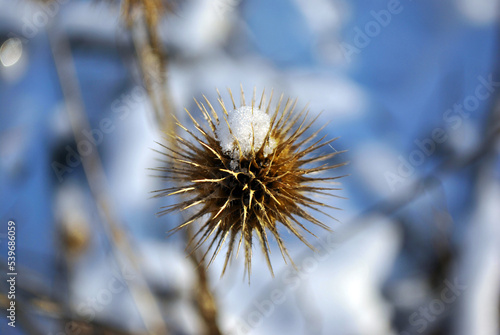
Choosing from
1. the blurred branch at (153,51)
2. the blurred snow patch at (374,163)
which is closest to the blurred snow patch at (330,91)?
the blurred snow patch at (374,163)

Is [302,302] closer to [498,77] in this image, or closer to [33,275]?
[33,275]

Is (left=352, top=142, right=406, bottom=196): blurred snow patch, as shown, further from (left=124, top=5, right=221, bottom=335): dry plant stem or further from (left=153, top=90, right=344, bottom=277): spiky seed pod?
(left=153, top=90, right=344, bottom=277): spiky seed pod

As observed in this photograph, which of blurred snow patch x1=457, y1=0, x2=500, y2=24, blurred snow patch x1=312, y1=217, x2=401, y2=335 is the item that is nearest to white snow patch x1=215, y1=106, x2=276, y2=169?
blurred snow patch x1=312, y1=217, x2=401, y2=335

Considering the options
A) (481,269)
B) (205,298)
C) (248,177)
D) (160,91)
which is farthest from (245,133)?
(481,269)

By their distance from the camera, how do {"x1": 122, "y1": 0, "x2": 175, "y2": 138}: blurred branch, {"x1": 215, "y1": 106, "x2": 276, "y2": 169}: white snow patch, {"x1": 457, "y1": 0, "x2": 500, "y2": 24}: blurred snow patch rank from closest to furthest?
{"x1": 215, "y1": 106, "x2": 276, "y2": 169}: white snow patch → {"x1": 122, "y1": 0, "x2": 175, "y2": 138}: blurred branch → {"x1": 457, "y1": 0, "x2": 500, "y2": 24}: blurred snow patch

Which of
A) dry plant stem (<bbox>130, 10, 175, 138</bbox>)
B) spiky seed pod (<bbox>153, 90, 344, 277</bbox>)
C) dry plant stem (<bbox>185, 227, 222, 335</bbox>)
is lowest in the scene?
dry plant stem (<bbox>185, 227, 222, 335</bbox>)
